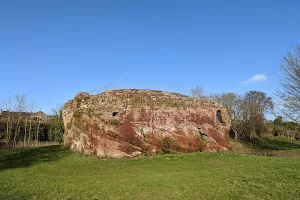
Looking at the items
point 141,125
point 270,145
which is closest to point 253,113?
point 270,145

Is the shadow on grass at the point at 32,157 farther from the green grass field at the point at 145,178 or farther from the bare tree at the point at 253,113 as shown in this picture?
the bare tree at the point at 253,113

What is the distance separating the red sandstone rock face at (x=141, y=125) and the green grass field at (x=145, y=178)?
1378 mm

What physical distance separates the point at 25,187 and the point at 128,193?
4.53m

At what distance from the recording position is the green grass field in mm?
8810

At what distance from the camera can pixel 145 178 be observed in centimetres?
1110

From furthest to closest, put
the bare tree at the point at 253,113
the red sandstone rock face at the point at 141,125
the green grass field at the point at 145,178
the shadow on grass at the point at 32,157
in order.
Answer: the bare tree at the point at 253,113 < the red sandstone rock face at the point at 141,125 < the shadow on grass at the point at 32,157 < the green grass field at the point at 145,178

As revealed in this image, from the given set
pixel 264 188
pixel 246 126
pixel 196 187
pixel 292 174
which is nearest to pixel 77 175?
pixel 196 187

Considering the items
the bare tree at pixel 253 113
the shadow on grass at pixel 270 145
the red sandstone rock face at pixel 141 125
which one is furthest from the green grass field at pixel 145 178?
the bare tree at pixel 253 113

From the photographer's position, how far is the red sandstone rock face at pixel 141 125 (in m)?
17.4

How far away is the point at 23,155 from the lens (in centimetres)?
1725

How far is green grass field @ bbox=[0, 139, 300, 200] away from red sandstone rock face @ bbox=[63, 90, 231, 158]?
1.38m

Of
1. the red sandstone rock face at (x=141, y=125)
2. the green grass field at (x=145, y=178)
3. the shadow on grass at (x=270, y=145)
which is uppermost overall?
the red sandstone rock face at (x=141, y=125)

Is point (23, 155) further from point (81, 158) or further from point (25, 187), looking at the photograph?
point (25, 187)

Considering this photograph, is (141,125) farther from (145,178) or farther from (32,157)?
(32,157)
